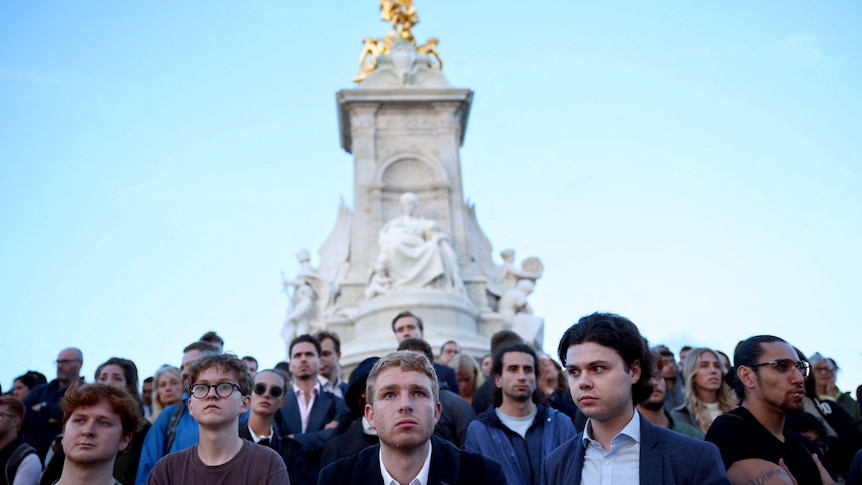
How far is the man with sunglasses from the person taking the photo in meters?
3.87

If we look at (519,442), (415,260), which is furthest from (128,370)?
(415,260)

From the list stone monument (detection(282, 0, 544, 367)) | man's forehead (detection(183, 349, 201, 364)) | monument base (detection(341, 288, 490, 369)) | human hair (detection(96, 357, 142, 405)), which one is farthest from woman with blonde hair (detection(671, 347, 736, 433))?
stone monument (detection(282, 0, 544, 367))

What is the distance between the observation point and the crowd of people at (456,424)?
342 cm

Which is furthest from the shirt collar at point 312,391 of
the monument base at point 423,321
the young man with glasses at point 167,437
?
the monument base at point 423,321

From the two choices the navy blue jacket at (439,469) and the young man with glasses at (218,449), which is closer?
the navy blue jacket at (439,469)

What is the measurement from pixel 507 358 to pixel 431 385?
1.98 meters

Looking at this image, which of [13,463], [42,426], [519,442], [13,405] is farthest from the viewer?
[42,426]

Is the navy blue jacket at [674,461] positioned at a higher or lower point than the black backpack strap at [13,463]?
lower

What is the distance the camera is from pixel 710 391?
20.4 feet

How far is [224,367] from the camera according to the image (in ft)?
15.0

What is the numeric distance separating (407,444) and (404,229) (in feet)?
44.1

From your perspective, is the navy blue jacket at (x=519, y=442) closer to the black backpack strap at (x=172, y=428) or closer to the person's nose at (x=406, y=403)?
the person's nose at (x=406, y=403)

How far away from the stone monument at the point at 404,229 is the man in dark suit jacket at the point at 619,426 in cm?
1237

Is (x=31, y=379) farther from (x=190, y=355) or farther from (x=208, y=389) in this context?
(x=208, y=389)
